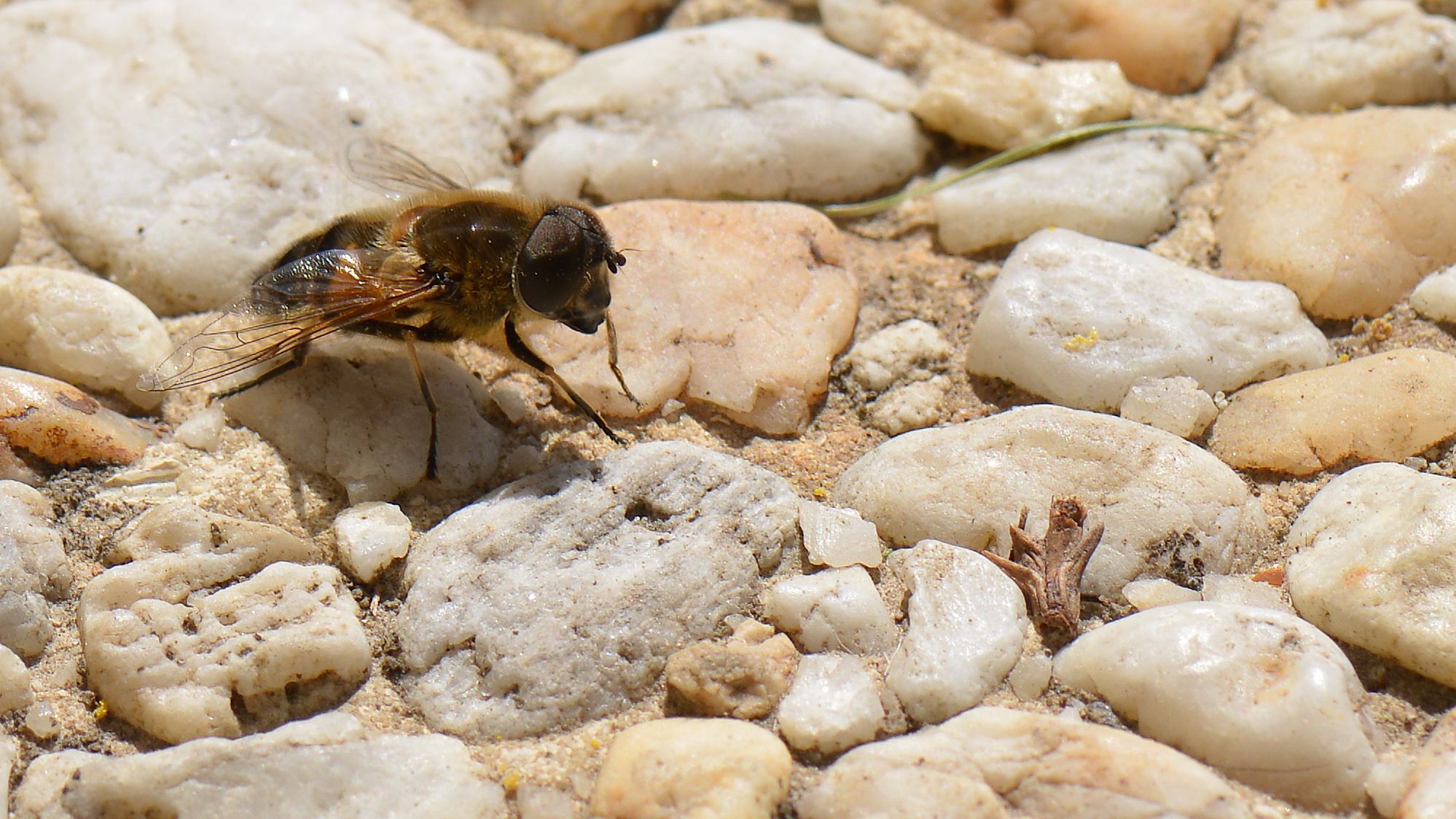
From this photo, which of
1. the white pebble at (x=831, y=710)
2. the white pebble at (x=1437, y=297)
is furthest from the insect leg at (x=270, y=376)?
the white pebble at (x=1437, y=297)

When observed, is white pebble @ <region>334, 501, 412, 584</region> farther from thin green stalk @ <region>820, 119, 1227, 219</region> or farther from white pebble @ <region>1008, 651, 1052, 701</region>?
thin green stalk @ <region>820, 119, 1227, 219</region>

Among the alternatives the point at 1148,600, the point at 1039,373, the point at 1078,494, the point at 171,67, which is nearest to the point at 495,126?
the point at 171,67

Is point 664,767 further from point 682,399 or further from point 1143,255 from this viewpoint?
point 1143,255

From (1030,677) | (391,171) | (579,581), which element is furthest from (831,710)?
(391,171)

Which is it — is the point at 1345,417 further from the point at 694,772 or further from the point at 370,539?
the point at 370,539

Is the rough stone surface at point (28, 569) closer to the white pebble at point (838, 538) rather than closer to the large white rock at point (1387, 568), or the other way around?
the white pebble at point (838, 538)
